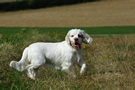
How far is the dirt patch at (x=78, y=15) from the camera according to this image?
3191cm

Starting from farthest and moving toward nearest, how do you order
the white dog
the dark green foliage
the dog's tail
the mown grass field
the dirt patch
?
1. the dark green foliage
2. the dirt patch
3. the white dog
4. the dog's tail
5. the mown grass field

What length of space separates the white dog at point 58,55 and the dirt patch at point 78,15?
24646 millimetres

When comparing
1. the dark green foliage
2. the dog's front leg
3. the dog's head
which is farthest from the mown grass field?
the dark green foliage

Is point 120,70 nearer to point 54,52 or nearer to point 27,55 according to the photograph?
point 54,52

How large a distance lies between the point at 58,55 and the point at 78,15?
3152 centimetres

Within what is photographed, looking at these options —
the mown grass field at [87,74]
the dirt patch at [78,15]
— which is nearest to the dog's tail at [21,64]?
the mown grass field at [87,74]

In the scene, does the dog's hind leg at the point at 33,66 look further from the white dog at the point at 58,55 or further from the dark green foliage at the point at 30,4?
the dark green foliage at the point at 30,4

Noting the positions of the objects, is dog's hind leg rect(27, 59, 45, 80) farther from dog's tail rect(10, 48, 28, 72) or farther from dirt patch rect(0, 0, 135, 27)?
dirt patch rect(0, 0, 135, 27)

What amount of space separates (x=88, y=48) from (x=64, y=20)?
24778 mm

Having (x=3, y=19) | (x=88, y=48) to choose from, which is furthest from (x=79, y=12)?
(x=88, y=48)

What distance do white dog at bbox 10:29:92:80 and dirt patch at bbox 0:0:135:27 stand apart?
24.6 m

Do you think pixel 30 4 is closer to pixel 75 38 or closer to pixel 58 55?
pixel 58 55

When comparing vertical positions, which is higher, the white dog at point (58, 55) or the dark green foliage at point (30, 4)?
the white dog at point (58, 55)

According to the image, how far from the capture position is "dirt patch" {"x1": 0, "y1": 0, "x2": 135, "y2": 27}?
31909 millimetres
